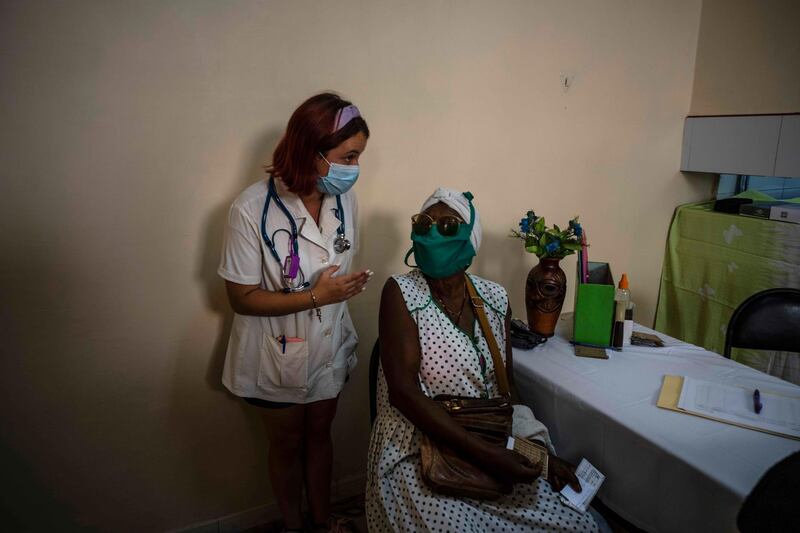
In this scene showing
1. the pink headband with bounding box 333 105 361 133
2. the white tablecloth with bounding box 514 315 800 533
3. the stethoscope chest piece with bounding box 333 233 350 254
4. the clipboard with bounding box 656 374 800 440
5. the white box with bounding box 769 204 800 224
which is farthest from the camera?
the white box with bounding box 769 204 800 224

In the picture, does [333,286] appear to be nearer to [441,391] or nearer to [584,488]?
[441,391]

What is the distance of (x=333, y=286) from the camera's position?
151 cm

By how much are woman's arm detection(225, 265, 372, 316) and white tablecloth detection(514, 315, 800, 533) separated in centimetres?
65

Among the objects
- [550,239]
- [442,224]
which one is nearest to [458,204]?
[442,224]

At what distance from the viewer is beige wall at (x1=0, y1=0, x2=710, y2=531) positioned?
1.53 metres

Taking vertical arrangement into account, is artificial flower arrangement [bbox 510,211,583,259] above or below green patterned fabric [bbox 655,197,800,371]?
above

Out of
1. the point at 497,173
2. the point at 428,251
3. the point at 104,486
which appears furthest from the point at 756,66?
the point at 104,486

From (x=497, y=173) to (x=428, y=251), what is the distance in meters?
0.89

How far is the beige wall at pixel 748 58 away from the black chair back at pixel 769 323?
102cm

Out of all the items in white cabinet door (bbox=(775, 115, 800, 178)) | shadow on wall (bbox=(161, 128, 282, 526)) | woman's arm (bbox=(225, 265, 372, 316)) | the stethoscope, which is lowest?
shadow on wall (bbox=(161, 128, 282, 526))

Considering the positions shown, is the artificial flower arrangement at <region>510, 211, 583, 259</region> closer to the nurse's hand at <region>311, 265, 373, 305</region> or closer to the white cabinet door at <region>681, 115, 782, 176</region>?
the nurse's hand at <region>311, 265, 373, 305</region>

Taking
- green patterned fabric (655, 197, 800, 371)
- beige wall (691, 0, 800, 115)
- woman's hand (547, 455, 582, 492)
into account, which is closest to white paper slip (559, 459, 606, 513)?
woman's hand (547, 455, 582, 492)

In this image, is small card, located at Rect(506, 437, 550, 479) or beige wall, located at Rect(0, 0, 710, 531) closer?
small card, located at Rect(506, 437, 550, 479)

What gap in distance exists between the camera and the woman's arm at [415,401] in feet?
4.21
